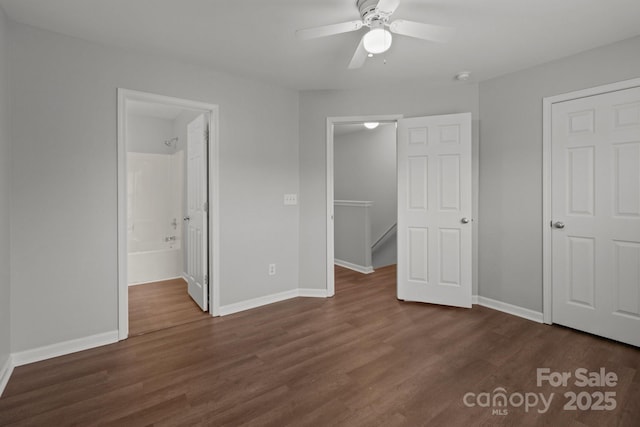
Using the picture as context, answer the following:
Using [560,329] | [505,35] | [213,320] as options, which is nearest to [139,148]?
[213,320]

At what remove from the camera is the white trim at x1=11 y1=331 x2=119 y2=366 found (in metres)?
2.22

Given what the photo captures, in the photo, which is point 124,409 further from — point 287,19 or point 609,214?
point 609,214

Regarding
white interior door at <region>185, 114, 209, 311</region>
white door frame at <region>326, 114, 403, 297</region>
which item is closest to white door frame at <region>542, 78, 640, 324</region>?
white door frame at <region>326, 114, 403, 297</region>

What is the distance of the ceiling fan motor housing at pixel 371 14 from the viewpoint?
6.20ft

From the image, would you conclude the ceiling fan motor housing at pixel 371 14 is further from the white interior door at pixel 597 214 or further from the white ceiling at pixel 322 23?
the white interior door at pixel 597 214

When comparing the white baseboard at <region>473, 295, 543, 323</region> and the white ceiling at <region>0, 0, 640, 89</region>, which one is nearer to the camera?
the white ceiling at <region>0, 0, 640, 89</region>

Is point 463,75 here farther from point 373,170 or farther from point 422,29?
point 373,170

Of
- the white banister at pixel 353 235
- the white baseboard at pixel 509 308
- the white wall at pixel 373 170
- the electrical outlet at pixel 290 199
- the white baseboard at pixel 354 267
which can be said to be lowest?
the white baseboard at pixel 509 308

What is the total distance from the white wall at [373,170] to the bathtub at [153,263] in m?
3.41

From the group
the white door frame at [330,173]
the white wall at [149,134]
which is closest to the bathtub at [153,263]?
the white wall at [149,134]

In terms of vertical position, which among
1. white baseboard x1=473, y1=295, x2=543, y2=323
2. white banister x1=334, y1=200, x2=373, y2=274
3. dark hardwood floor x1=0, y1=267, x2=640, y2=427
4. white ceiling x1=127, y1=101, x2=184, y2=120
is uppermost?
white ceiling x1=127, y1=101, x2=184, y2=120

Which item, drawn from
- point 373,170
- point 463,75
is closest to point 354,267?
point 373,170

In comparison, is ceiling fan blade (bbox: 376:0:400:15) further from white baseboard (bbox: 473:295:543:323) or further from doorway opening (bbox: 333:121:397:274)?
doorway opening (bbox: 333:121:397:274)

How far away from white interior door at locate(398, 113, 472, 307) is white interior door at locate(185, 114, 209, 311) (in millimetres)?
2140
